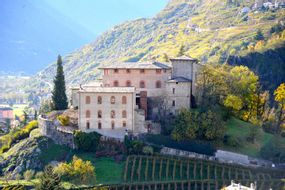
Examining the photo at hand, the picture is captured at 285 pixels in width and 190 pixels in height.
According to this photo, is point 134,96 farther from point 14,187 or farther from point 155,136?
point 14,187

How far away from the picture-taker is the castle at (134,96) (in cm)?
6488

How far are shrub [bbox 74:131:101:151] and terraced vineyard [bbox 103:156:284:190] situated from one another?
484cm

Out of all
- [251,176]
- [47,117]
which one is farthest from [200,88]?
[47,117]

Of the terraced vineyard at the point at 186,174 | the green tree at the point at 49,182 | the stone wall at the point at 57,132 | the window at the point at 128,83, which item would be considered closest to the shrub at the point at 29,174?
the stone wall at the point at 57,132

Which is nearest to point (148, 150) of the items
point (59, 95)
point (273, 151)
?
point (273, 151)

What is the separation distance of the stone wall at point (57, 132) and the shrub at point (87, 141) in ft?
4.36

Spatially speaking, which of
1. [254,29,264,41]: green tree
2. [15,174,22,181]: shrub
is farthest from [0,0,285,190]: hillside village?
[254,29,264,41]: green tree

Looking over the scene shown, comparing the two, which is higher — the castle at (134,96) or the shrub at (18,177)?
the castle at (134,96)

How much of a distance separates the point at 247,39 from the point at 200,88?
80670mm

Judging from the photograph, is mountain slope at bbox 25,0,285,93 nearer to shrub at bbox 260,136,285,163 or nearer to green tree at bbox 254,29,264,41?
green tree at bbox 254,29,264,41

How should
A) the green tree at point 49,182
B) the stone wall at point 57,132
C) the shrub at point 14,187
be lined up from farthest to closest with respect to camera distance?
1. the stone wall at point 57,132
2. the shrub at point 14,187
3. the green tree at point 49,182

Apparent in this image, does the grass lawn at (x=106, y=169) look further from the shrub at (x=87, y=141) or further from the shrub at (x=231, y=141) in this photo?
the shrub at (x=231, y=141)

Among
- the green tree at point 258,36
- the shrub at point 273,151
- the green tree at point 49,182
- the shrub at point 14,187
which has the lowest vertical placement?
the shrub at point 14,187

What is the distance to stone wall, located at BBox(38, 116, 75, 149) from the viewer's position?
65.9 m
